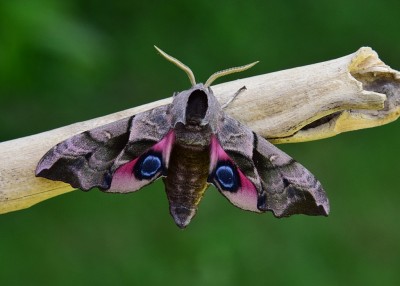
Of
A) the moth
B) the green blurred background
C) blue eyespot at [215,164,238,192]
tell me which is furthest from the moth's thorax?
the green blurred background

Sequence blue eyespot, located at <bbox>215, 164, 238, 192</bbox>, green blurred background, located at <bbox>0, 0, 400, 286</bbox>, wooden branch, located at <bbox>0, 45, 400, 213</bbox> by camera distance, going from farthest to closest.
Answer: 1. green blurred background, located at <bbox>0, 0, 400, 286</bbox>
2. wooden branch, located at <bbox>0, 45, 400, 213</bbox>
3. blue eyespot, located at <bbox>215, 164, 238, 192</bbox>

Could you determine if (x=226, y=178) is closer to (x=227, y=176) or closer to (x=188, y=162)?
(x=227, y=176)

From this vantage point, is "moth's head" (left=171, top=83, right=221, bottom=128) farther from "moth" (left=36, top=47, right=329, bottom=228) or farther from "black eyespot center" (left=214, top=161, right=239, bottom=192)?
"black eyespot center" (left=214, top=161, right=239, bottom=192)

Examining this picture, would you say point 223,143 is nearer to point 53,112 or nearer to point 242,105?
point 242,105

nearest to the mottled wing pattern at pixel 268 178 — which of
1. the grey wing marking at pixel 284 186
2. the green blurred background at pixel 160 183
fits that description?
the grey wing marking at pixel 284 186

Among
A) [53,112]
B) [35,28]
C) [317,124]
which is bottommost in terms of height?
[53,112]

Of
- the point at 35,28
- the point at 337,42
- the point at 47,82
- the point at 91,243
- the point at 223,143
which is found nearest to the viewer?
the point at 223,143

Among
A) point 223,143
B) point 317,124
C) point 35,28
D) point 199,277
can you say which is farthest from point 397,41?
point 223,143

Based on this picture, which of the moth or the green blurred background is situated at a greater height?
the moth
